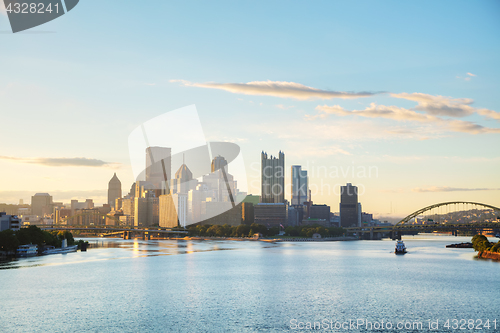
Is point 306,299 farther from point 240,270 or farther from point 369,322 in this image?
point 240,270

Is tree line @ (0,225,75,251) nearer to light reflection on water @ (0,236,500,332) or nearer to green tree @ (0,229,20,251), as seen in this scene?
green tree @ (0,229,20,251)

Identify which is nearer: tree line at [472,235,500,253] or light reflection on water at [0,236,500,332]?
light reflection on water at [0,236,500,332]

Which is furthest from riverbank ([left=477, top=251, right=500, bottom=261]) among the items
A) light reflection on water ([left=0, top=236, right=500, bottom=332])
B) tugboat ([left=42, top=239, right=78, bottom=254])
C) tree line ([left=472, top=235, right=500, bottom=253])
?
tugboat ([left=42, top=239, right=78, bottom=254])

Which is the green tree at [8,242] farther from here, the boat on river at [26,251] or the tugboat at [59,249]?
the tugboat at [59,249]

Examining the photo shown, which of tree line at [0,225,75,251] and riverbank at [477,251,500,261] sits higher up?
tree line at [0,225,75,251]

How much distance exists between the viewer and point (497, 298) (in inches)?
1991

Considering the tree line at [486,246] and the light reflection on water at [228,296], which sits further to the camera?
the tree line at [486,246]

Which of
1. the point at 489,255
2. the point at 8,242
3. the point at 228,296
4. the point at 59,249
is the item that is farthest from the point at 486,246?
the point at 8,242

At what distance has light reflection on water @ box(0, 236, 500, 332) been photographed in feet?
134

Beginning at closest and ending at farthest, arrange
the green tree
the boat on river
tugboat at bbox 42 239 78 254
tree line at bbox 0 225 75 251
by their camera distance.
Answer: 1. the green tree
2. tree line at bbox 0 225 75 251
3. the boat on river
4. tugboat at bbox 42 239 78 254

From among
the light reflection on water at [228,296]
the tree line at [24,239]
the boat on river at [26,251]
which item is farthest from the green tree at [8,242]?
the light reflection on water at [228,296]

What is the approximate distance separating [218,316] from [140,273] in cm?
3343

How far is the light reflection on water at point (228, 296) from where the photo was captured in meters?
40.8

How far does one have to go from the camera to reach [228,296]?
170ft
